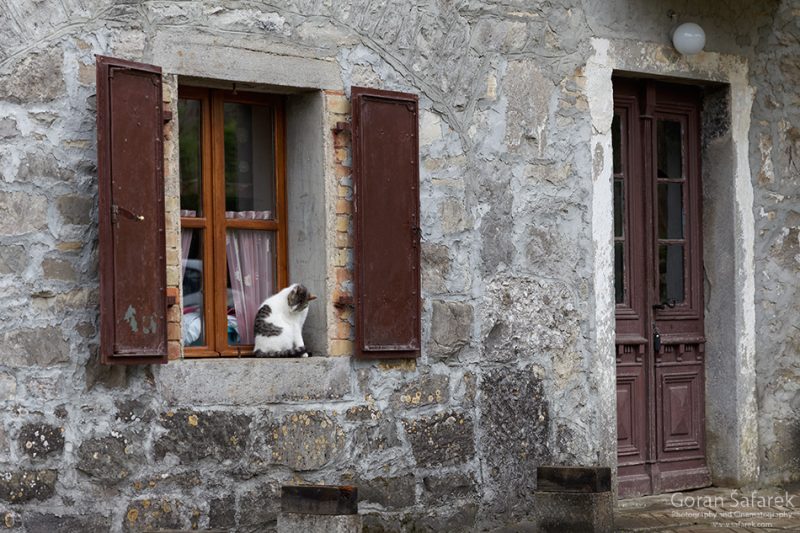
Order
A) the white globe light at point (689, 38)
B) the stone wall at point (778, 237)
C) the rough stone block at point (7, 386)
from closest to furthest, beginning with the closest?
the rough stone block at point (7, 386), the white globe light at point (689, 38), the stone wall at point (778, 237)

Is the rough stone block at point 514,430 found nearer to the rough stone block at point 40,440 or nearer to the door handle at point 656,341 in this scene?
the door handle at point 656,341

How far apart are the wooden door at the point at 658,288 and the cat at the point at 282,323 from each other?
217 centimetres

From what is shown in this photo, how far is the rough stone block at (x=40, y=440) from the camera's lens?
527 cm

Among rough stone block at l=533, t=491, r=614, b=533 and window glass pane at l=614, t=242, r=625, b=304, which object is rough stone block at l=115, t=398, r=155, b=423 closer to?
rough stone block at l=533, t=491, r=614, b=533

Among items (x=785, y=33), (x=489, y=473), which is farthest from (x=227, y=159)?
(x=785, y=33)

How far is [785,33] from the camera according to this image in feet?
25.6

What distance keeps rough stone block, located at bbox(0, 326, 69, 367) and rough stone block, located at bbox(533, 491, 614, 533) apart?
2.09m

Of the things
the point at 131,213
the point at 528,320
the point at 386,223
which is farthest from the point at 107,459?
the point at 528,320

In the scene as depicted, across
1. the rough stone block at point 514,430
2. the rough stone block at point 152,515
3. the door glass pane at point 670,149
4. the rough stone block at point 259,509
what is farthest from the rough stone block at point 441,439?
the door glass pane at point 670,149

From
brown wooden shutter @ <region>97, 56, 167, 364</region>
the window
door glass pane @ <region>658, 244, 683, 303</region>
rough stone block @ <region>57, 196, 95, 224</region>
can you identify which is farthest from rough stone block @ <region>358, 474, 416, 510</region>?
door glass pane @ <region>658, 244, 683, 303</region>

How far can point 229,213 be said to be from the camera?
6145mm

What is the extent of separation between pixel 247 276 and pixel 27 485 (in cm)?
150

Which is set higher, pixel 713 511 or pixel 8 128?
pixel 8 128

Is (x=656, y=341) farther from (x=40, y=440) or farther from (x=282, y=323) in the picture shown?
(x=40, y=440)
